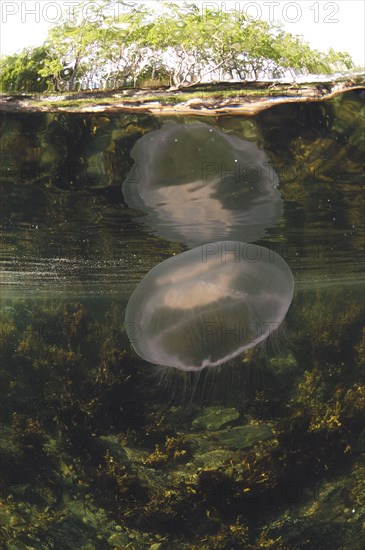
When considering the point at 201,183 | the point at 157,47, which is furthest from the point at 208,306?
the point at 157,47

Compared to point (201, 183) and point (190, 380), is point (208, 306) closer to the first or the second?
point (190, 380)

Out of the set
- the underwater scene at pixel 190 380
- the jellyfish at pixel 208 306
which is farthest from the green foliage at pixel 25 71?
the jellyfish at pixel 208 306

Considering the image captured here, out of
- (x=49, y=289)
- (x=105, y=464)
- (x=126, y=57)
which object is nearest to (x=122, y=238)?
(x=105, y=464)

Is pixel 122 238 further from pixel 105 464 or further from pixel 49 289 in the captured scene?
pixel 49 289

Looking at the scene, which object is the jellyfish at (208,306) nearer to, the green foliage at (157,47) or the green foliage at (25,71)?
the green foliage at (157,47)

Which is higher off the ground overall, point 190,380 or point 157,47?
point 157,47

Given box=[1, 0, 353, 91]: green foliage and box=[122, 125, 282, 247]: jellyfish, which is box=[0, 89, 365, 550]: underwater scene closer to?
box=[122, 125, 282, 247]: jellyfish

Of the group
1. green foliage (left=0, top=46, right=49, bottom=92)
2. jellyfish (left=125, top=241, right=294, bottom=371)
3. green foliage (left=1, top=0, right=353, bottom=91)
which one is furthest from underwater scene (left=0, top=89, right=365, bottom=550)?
green foliage (left=1, top=0, right=353, bottom=91)
